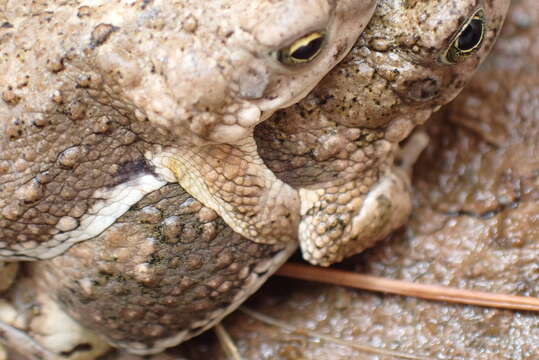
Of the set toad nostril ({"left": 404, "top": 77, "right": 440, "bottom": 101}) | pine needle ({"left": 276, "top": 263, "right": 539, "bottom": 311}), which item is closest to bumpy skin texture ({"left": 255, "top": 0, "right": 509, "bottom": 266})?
→ toad nostril ({"left": 404, "top": 77, "right": 440, "bottom": 101})

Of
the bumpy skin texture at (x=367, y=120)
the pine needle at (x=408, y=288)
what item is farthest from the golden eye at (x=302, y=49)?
the pine needle at (x=408, y=288)

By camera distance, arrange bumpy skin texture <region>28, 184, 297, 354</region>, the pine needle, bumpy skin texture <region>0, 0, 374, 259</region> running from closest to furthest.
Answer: bumpy skin texture <region>0, 0, 374, 259</region> → bumpy skin texture <region>28, 184, 297, 354</region> → the pine needle

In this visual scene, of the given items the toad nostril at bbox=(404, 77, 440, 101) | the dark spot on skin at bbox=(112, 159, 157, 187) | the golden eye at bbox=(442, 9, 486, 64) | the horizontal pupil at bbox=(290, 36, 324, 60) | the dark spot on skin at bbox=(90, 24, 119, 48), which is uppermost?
the dark spot on skin at bbox=(90, 24, 119, 48)

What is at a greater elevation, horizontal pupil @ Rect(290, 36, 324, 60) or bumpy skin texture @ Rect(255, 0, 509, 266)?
horizontal pupil @ Rect(290, 36, 324, 60)

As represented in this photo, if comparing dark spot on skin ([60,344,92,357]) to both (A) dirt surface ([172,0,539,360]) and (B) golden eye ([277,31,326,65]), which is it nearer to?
(A) dirt surface ([172,0,539,360])

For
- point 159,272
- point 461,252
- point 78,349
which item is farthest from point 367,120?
point 78,349

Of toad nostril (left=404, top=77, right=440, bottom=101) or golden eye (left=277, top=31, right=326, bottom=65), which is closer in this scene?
golden eye (left=277, top=31, right=326, bottom=65)

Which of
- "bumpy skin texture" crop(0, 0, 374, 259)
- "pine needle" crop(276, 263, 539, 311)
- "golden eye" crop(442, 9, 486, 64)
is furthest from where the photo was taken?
"pine needle" crop(276, 263, 539, 311)

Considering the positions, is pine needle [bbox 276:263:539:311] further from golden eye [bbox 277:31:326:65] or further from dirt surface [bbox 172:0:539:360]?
golden eye [bbox 277:31:326:65]
